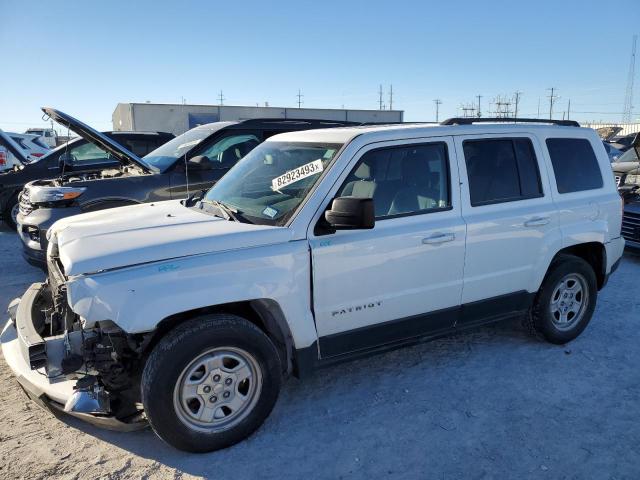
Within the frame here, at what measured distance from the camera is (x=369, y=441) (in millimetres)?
3236

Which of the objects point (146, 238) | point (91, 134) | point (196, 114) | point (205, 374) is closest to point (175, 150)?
point (91, 134)

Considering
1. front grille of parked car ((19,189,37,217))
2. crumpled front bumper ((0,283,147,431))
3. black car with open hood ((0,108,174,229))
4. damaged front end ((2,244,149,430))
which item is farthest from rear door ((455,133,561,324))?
black car with open hood ((0,108,174,229))

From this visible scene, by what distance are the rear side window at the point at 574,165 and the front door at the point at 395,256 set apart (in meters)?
1.19

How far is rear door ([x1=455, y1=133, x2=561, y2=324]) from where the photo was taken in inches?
154

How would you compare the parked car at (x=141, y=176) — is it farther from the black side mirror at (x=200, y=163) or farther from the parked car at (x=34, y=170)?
the parked car at (x=34, y=170)

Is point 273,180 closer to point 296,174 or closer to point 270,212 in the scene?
point 296,174

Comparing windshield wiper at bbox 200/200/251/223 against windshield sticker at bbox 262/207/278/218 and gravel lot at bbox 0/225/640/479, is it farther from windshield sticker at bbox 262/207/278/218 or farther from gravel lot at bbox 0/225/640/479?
gravel lot at bbox 0/225/640/479

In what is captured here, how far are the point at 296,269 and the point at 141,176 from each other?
4002 millimetres

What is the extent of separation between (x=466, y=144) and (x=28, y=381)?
3.40 meters

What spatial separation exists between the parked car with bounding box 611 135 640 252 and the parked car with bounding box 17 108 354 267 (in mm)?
4609

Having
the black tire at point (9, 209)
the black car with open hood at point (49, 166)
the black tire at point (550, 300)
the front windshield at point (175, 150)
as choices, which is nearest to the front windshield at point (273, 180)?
the black tire at point (550, 300)

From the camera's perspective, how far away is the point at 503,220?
13.1 feet

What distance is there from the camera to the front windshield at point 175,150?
6.86 metres

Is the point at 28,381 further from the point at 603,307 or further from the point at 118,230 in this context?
the point at 603,307
